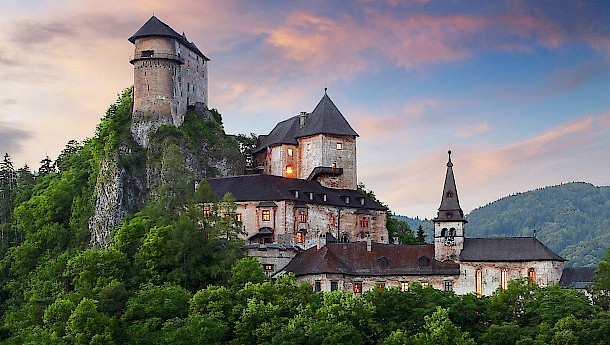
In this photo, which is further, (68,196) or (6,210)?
(6,210)

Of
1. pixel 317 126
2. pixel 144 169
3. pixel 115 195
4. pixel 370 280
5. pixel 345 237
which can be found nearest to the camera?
pixel 370 280

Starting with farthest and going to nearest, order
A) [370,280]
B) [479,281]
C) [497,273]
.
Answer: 1. [370,280]
2. [479,281]
3. [497,273]

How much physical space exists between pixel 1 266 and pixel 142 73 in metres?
29.3

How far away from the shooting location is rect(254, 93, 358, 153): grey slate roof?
377ft

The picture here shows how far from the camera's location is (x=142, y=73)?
370 feet

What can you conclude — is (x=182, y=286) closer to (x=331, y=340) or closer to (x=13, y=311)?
(x=331, y=340)

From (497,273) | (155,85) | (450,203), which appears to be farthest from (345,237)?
(155,85)

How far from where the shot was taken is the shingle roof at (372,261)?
91.1 metres

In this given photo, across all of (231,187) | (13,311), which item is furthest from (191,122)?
(13,311)

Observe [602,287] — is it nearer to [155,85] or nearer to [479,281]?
[479,281]

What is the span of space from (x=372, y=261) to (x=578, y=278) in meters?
18.3

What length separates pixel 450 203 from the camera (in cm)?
9588

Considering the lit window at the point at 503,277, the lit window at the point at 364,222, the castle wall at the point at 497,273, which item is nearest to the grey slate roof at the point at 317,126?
the lit window at the point at 364,222

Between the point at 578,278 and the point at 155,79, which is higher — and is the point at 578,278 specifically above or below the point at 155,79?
below
